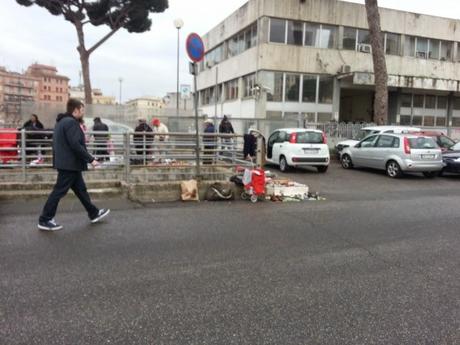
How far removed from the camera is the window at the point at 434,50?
2756cm

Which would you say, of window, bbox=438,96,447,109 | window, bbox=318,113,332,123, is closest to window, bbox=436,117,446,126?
window, bbox=438,96,447,109

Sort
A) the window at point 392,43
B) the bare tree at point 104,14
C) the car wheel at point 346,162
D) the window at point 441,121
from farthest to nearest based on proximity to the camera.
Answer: the window at point 441,121
the window at point 392,43
the bare tree at point 104,14
the car wheel at point 346,162

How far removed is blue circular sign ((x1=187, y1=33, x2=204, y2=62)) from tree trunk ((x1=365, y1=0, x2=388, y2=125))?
13.9 meters

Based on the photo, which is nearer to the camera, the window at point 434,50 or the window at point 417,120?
the window at point 434,50

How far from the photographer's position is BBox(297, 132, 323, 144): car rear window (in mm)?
14023

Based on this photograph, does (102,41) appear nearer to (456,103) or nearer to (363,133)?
(363,133)

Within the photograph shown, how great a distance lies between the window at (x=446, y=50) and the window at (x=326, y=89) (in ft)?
30.7

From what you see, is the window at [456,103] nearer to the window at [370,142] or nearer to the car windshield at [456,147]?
the car windshield at [456,147]

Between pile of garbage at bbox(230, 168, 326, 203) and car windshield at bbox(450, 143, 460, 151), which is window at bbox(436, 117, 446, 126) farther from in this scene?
pile of garbage at bbox(230, 168, 326, 203)

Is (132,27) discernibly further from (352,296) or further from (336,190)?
(352,296)

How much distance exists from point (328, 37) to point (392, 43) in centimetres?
492

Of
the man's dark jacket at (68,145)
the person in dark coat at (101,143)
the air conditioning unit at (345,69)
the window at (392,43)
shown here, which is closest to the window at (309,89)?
the air conditioning unit at (345,69)

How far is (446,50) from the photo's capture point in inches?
1110

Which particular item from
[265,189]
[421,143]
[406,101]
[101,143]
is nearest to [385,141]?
[421,143]
